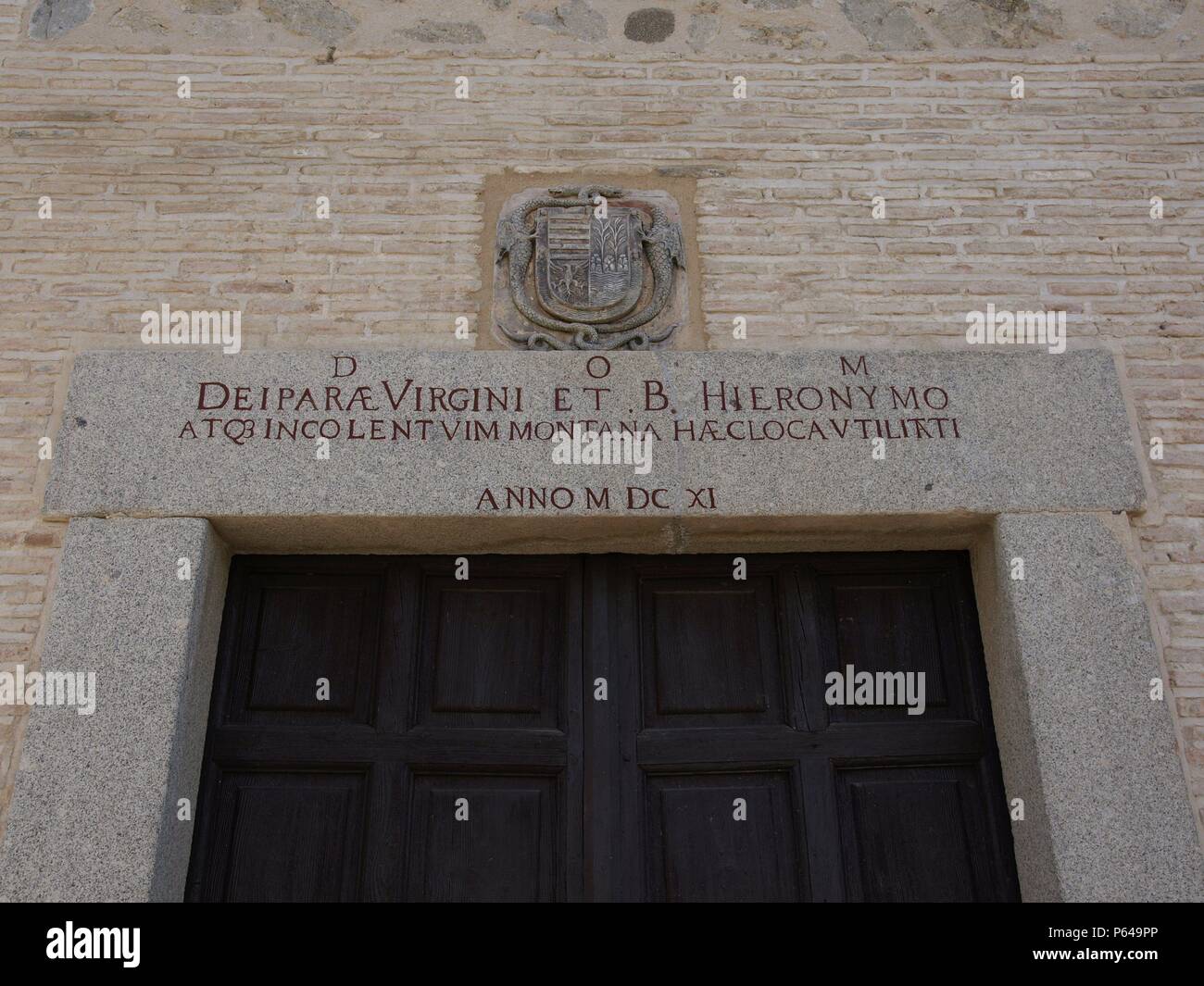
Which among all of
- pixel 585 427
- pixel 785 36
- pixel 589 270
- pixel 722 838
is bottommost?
pixel 722 838

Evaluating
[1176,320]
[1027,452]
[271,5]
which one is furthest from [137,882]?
[1176,320]

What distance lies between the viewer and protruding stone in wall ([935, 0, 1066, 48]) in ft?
13.7

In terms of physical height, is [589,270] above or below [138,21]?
below

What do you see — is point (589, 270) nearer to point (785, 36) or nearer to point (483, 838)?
point (785, 36)

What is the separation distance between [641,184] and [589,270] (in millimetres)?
448

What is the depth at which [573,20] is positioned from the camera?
4227mm

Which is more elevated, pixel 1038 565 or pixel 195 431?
pixel 195 431

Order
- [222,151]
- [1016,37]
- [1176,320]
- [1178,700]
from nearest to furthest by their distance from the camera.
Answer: [1178,700] < [1176,320] < [222,151] < [1016,37]

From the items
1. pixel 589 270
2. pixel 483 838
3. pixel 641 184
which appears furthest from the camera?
pixel 641 184

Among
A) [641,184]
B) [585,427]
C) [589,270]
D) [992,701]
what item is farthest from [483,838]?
Result: [641,184]

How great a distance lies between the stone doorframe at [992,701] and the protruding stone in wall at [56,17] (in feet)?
6.49

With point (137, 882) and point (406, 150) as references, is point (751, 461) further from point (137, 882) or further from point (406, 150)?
A: point (137, 882)

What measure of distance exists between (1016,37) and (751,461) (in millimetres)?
2061

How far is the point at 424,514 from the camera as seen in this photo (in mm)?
3322
